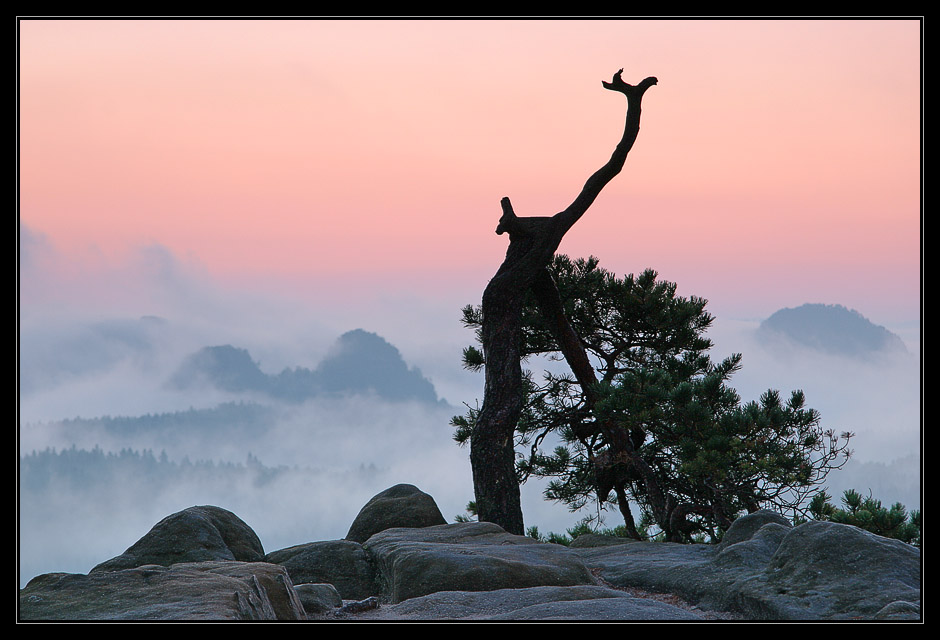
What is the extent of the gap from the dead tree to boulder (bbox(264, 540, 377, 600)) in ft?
10.3

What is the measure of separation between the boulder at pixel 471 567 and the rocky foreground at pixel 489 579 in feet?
0.04

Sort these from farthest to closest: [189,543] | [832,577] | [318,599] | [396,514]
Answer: [396,514] → [189,543] → [318,599] → [832,577]

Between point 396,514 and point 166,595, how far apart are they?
6396 mm

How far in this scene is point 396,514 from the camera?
1143 centimetres

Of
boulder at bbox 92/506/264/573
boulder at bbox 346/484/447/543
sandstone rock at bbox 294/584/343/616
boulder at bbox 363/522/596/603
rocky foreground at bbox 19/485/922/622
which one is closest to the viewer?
rocky foreground at bbox 19/485/922/622

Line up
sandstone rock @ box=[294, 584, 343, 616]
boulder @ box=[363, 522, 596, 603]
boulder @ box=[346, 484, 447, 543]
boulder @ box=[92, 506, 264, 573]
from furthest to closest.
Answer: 1. boulder @ box=[346, 484, 447, 543]
2. boulder @ box=[92, 506, 264, 573]
3. boulder @ box=[363, 522, 596, 603]
4. sandstone rock @ box=[294, 584, 343, 616]

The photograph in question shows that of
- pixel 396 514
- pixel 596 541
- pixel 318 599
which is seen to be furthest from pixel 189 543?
pixel 596 541

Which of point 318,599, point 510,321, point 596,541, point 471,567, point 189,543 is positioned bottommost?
point 318,599

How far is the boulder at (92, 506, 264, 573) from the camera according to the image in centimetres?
874

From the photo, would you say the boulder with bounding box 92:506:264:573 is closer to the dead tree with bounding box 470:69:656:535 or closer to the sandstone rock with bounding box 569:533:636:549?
the dead tree with bounding box 470:69:656:535

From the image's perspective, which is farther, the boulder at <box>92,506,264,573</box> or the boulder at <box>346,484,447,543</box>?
the boulder at <box>346,484,447,543</box>

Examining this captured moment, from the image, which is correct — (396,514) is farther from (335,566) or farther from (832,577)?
(832,577)

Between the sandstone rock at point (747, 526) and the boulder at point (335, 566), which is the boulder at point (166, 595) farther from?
the sandstone rock at point (747, 526)

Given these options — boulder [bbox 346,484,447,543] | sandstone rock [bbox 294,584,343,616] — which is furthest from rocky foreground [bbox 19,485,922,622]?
boulder [bbox 346,484,447,543]
